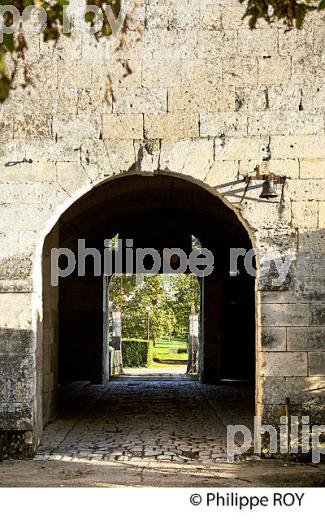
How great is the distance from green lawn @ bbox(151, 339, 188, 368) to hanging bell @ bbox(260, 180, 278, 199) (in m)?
19.2

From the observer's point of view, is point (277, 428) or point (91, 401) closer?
point (277, 428)

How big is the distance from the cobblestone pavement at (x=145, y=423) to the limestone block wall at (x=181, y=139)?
765 millimetres

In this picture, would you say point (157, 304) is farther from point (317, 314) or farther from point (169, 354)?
point (317, 314)

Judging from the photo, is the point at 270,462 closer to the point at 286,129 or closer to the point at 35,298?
the point at 35,298

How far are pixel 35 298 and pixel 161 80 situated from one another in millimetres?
2490

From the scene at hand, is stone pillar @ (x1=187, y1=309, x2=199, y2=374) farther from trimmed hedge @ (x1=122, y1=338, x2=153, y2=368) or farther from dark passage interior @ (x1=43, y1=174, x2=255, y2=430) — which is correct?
dark passage interior @ (x1=43, y1=174, x2=255, y2=430)

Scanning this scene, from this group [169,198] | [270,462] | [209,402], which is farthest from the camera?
[169,198]

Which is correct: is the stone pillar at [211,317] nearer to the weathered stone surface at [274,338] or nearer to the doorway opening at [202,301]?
the doorway opening at [202,301]

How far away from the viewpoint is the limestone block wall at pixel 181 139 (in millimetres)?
6625

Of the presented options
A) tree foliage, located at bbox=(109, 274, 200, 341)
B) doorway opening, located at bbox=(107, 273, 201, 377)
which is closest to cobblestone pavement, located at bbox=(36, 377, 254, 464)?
doorway opening, located at bbox=(107, 273, 201, 377)

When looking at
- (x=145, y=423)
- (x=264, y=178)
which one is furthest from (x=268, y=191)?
(x=145, y=423)

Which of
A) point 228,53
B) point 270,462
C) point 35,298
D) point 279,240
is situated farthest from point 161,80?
point 270,462

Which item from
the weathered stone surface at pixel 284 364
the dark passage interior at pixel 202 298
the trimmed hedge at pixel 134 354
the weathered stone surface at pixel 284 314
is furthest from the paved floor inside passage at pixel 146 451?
the trimmed hedge at pixel 134 354

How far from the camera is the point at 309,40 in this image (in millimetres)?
6707
